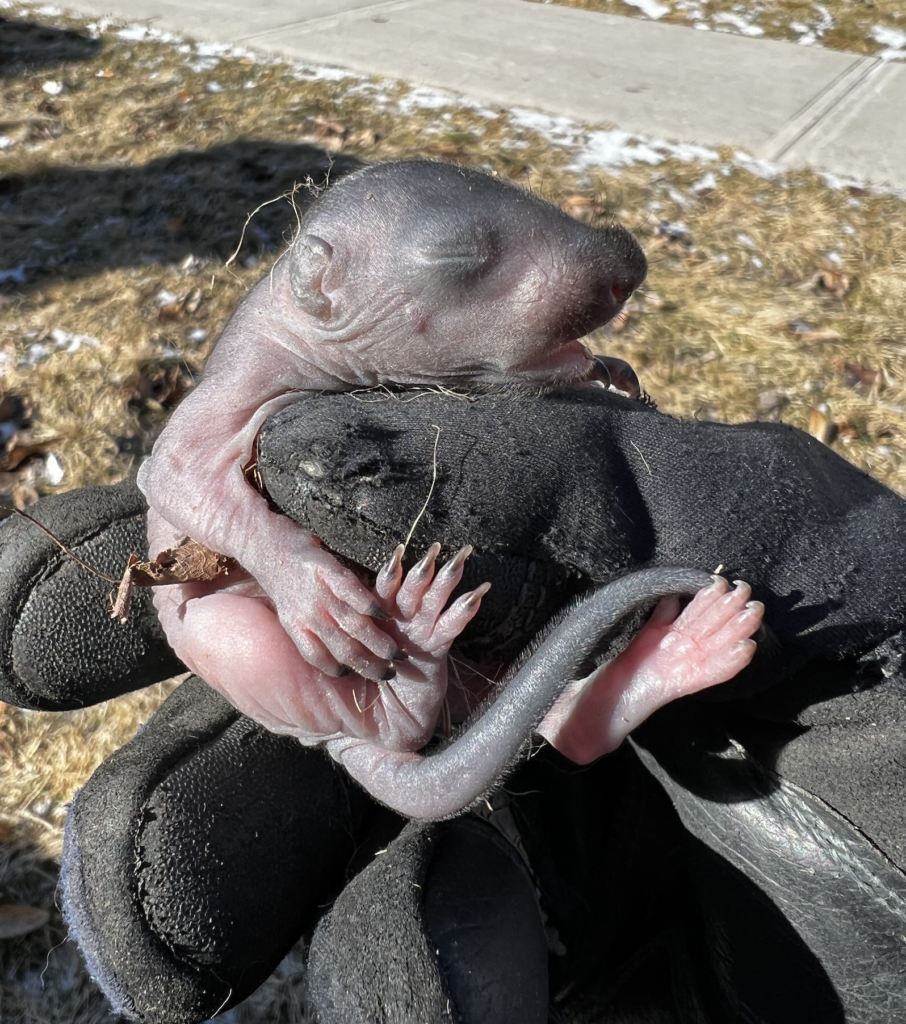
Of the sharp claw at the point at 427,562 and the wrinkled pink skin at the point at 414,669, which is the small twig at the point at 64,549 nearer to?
the wrinkled pink skin at the point at 414,669

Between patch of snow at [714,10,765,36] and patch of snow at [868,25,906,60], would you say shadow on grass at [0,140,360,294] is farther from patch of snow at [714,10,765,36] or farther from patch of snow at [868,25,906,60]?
patch of snow at [868,25,906,60]

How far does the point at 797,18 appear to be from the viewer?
610cm

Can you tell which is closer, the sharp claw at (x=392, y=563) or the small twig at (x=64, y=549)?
the sharp claw at (x=392, y=563)

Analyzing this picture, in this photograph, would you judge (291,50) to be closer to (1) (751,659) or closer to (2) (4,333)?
(2) (4,333)

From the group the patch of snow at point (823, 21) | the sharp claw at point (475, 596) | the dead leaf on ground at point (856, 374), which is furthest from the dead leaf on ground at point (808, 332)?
the patch of snow at point (823, 21)

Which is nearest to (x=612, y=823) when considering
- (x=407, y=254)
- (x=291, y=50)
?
(x=407, y=254)

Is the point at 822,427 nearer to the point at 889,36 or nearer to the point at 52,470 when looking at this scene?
the point at 52,470

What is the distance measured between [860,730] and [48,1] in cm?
790

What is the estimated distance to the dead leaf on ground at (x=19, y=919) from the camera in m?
2.43

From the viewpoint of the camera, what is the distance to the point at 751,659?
1325mm

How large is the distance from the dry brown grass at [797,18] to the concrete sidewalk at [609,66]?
169mm

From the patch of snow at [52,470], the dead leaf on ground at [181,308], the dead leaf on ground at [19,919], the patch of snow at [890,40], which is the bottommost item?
the dead leaf on ground at [19,919]

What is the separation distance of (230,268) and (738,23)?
402 cm

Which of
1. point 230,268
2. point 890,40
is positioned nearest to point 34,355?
point 230,268
